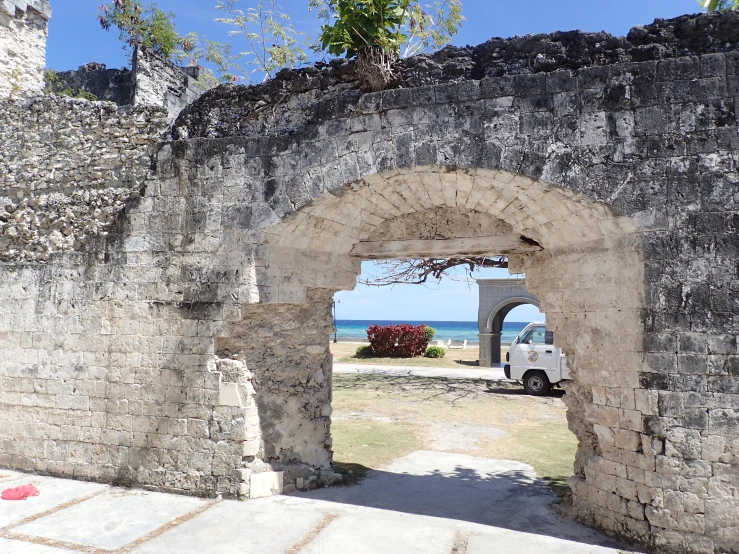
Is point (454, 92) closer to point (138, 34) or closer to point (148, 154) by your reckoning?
point (148, 154)

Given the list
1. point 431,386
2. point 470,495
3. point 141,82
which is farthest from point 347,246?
point 431,386

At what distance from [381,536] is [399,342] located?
52.6ft

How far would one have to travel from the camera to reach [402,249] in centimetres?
566

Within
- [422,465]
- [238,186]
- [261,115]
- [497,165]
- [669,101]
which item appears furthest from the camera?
[422,465]

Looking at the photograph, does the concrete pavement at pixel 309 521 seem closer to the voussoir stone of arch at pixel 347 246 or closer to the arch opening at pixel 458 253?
the voussoir stone of arch at pixel 347 246

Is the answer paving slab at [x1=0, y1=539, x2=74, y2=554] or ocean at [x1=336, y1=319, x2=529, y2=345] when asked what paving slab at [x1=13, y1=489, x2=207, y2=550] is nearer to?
paving slab at [x1=0, y1=539, x2=74, y2=554]

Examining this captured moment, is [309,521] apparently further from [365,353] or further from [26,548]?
Result: [365,353]

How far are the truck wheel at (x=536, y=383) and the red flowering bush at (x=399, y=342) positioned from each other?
8.42 metres

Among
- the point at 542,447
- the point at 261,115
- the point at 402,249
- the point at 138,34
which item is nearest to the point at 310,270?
the point at 402,249

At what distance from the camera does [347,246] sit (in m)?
5.79

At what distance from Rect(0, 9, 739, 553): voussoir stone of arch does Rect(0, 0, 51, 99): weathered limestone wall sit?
381 cm

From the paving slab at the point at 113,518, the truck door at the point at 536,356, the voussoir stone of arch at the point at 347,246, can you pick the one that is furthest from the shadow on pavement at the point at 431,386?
the paving slab at the point at 113,518

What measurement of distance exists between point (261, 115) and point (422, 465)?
4.45 m

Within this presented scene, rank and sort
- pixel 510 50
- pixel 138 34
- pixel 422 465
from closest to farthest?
pixel 510 50, pixel 422 465, pixel 138 34
